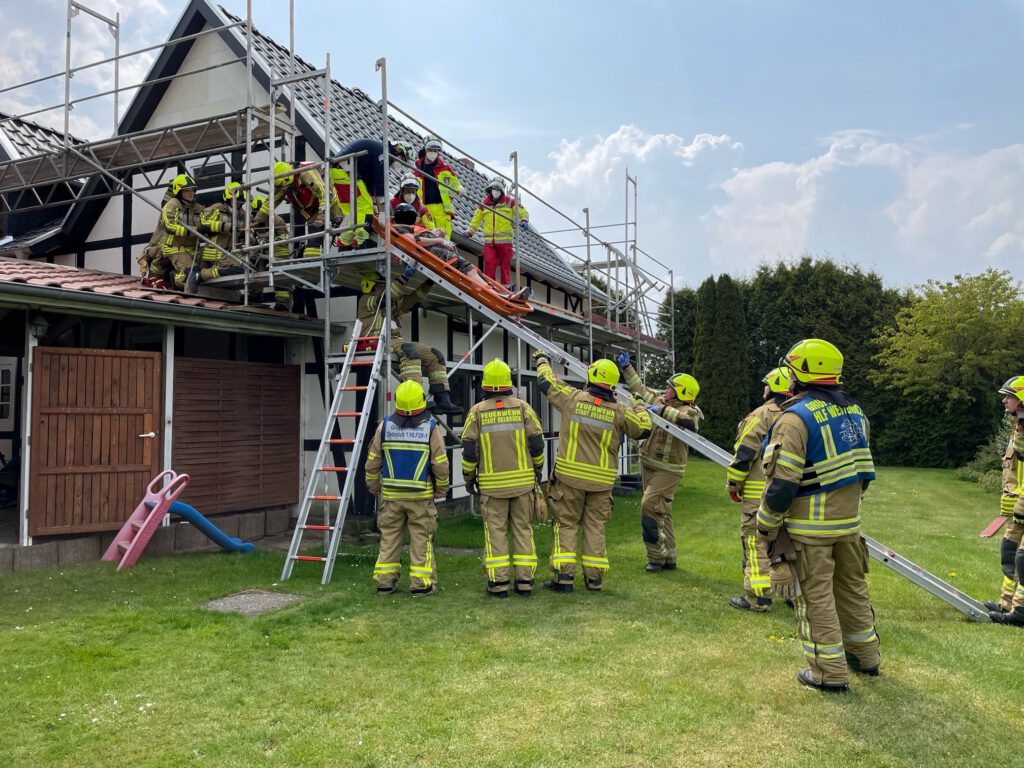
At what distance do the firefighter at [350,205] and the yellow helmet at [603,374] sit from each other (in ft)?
9.76

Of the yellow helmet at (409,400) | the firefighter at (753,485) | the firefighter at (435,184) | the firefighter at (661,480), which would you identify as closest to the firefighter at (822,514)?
the firefighter at (753,485)

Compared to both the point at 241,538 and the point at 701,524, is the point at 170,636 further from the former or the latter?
the point at 701,524

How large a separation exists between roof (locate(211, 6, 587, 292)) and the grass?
547cm

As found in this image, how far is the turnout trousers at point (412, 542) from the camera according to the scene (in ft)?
20.0

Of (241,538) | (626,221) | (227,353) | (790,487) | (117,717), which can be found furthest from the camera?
(626,221)

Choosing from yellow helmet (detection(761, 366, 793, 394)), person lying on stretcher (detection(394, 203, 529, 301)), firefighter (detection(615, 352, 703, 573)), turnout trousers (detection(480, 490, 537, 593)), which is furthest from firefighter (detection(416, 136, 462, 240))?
yellow helmet (detection(761, 366, 793, 394))

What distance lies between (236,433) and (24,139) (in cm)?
852

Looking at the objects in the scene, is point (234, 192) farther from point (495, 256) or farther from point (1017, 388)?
point (1017, 388)

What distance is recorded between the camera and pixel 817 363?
4.32 m

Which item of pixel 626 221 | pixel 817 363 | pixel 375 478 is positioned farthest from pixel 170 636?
pixel 626 221

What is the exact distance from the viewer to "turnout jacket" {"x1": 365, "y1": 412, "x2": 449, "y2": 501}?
616 cm

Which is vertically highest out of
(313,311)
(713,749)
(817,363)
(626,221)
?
(626,221)

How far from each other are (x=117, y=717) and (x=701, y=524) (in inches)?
308

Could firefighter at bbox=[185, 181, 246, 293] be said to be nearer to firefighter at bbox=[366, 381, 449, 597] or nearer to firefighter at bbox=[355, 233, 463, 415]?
firefighter at bbox=[355, 233, 463, 415]
